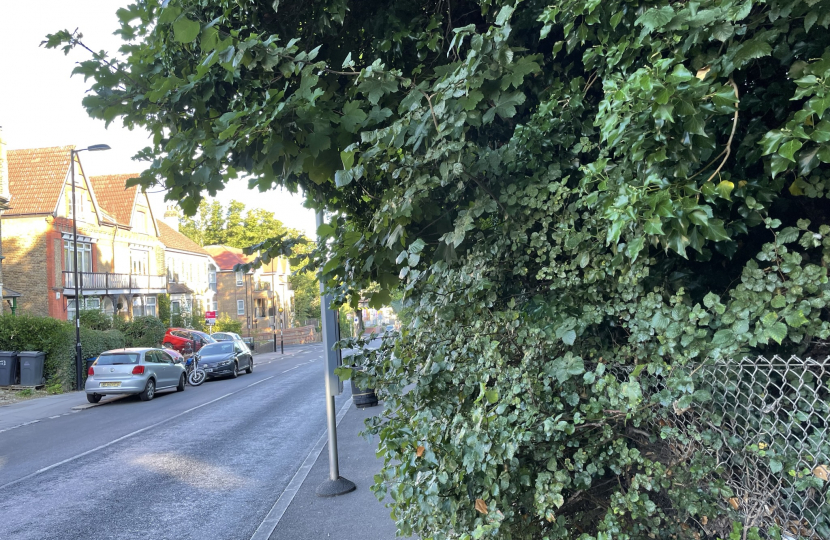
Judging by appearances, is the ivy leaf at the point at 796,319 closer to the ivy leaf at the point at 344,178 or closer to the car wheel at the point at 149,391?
the ivy leaf at the point at 344,178

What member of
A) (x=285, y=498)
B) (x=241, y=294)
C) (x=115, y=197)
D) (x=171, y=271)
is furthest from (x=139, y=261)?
(x=285, y=498)

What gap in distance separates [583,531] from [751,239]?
5.39 feet

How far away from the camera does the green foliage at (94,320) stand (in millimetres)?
28016

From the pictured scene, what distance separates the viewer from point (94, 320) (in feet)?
93.9

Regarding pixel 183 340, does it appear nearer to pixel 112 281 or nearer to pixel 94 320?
pixel 94 320

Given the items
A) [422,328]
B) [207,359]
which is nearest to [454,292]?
[422,328]

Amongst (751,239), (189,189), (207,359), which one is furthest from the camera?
(207,359)

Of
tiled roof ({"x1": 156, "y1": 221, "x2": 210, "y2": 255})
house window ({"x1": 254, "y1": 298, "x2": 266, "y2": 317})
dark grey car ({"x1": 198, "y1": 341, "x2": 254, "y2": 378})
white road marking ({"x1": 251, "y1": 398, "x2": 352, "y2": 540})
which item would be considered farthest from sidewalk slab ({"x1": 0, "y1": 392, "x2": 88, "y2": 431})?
house window ({"x1": 254, "y1": 298, "x2": 266, "y2": 317})

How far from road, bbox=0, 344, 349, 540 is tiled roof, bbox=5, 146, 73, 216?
2173cm

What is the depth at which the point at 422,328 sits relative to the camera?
3396 millimetres

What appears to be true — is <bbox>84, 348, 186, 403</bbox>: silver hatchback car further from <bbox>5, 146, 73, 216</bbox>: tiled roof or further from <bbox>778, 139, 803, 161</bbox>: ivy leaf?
<bbox>5, 146, 73, 216</bbox>: tiled roof

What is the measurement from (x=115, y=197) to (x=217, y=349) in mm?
23840

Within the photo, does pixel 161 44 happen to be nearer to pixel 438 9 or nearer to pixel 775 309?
pixel 438 9

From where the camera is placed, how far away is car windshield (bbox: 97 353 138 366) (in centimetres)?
1781
